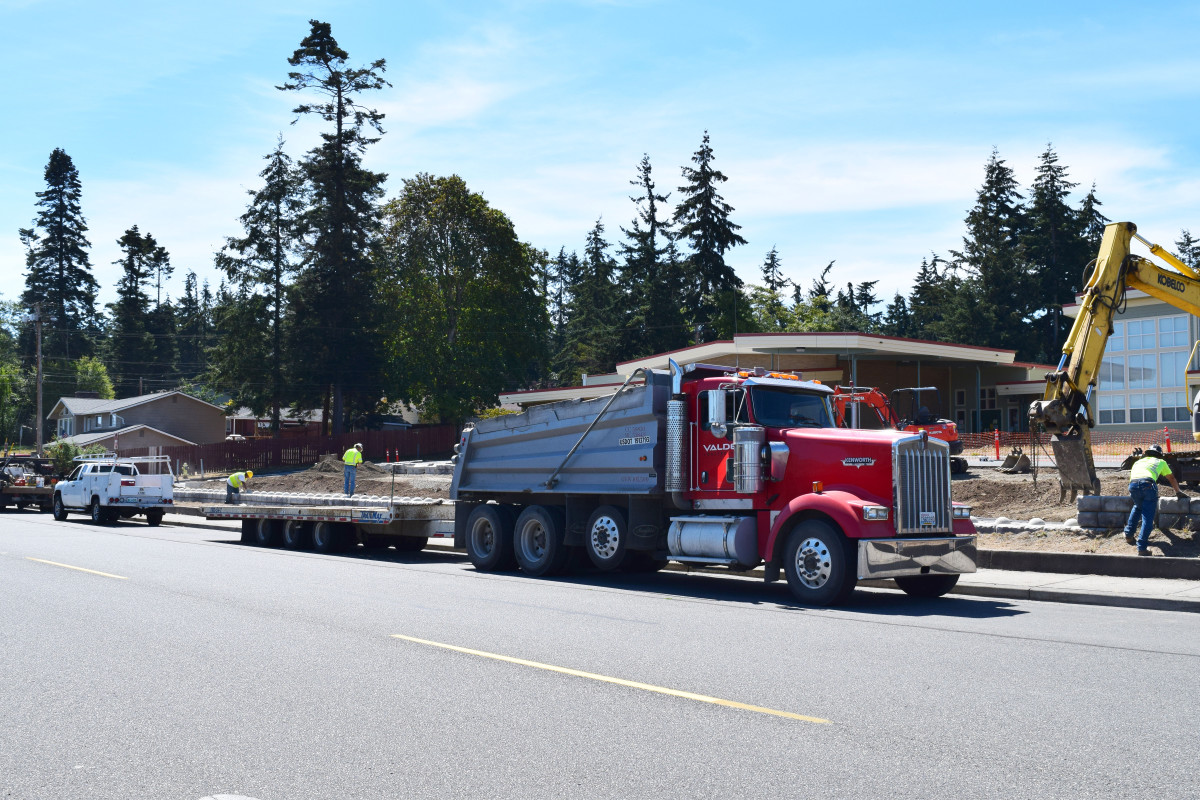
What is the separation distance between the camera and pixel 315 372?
200 ft

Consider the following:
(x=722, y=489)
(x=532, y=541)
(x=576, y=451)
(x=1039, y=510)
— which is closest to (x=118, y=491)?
(x=532, y=541)

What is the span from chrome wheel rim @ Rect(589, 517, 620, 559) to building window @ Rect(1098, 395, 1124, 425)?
125ft

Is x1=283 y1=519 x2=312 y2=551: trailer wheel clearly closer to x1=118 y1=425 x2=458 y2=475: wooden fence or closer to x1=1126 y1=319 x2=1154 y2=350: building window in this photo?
x1=118 y1=425 x2=458 y2=475: wooden fence

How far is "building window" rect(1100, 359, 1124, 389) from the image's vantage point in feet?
148

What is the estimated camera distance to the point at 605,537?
48.9ft

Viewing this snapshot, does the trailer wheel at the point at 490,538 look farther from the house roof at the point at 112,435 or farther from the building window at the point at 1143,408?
the house roof at the point at 112,435

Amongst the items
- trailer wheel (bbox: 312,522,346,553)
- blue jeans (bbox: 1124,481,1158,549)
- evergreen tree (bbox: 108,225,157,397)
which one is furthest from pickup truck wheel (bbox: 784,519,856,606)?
evergreen tree (bbox: 108,225,157,397)

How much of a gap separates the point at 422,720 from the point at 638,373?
875cm

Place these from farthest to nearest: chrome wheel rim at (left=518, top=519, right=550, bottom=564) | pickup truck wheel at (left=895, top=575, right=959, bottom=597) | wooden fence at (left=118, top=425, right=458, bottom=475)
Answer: wooden fence at (left=118, top=425, right=458, bottom=475) → chrome wheel rim at (left=518, top=519, right=550, bottom=564) → pickup truck wheel at (left=895, top=575, right=959, bottom=597)

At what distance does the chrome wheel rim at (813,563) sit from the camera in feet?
39.1

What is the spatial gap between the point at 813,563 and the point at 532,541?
538 centimetres

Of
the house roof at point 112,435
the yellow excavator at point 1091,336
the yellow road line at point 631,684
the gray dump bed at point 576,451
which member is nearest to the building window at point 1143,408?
the yellow excavator at point 1091,336

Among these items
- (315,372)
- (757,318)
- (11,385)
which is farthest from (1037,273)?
(11,385)

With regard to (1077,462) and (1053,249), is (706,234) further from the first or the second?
(1077,462)
